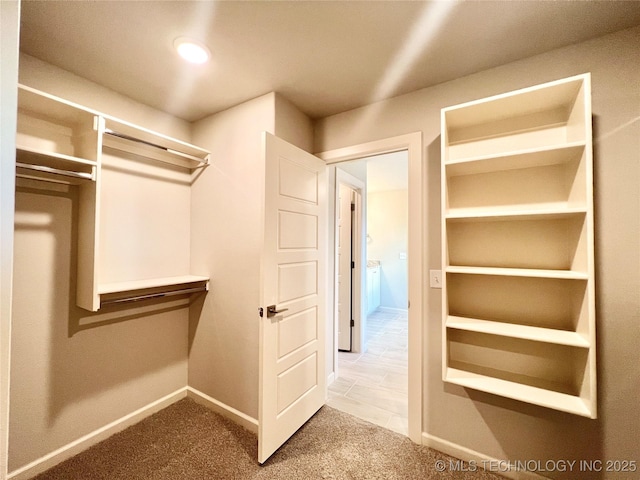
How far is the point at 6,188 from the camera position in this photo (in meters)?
0.63

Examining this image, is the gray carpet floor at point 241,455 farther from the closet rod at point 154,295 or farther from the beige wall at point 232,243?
the closet rod at point 154,295

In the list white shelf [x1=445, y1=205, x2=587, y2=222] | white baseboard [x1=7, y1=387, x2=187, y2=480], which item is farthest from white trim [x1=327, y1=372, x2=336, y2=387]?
white shelf [x1=445, y1=205, x2=587, y2=222]

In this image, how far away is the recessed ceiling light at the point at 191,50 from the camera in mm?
1448

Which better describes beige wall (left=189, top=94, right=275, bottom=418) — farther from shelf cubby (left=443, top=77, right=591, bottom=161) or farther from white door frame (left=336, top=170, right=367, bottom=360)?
white door frame (left=336, top=170, right=367, bottom=360)

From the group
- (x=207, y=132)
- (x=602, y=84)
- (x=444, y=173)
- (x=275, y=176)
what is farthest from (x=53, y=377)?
(x=602, y=84)

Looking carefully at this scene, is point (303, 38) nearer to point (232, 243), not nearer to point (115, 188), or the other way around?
point (232, 243)

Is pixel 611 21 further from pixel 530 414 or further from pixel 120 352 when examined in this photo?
pixel 120 352

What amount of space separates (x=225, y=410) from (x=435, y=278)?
195 centimetres

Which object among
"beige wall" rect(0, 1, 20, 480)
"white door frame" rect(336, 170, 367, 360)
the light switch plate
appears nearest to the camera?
"beige wall" rect(0, 1, 20, 480)

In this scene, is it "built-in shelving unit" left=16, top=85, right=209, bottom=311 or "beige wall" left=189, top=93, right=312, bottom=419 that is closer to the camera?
"built-in shelving unit" left=16, top=85, right=209, bottom=311

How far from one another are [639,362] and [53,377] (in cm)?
329

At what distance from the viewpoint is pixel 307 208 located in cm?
204

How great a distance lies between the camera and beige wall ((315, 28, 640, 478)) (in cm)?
→ 131

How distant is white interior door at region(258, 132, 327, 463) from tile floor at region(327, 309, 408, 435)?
0.35 m
